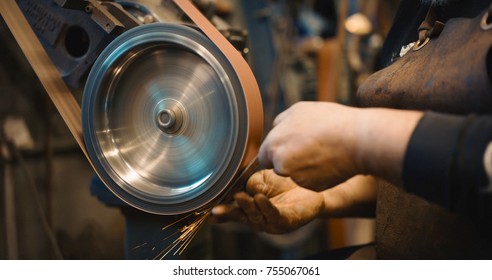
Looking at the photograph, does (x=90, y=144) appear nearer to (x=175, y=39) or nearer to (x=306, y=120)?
(x=175, y=39)

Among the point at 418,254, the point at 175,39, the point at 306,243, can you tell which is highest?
the point at 175,39

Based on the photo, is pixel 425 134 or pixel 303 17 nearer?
pixel 425 134

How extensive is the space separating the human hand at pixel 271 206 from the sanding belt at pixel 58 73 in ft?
0.30

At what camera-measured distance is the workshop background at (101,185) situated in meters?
1.49

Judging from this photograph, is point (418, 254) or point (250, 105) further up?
point (250, 105)

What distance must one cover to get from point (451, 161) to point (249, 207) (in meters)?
0.42

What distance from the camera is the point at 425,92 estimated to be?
715 mm

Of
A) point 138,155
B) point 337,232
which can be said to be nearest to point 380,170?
point 138,155

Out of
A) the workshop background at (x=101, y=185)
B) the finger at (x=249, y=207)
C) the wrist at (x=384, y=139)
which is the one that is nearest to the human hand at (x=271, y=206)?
the finger at (x=249, y=207)

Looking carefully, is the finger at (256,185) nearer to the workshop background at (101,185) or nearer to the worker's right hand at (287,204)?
the worker's right hand at (287,204)

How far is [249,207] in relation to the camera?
86 centimetres

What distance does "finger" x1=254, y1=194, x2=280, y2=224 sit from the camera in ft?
2.73

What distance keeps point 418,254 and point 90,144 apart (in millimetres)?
628

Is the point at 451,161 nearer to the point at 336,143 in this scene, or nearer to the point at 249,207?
the point at 336,143
